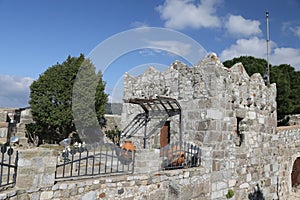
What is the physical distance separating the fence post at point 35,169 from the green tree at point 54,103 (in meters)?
10.6

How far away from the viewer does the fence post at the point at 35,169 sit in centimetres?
309

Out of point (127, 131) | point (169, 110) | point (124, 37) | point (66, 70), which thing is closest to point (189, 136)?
point (169, 110)

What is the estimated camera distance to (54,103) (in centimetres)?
1396

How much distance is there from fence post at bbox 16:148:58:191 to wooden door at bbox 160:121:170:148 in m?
3.67

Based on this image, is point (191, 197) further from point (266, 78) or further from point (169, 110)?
point (266, 78)

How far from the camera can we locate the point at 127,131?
25.2 ft

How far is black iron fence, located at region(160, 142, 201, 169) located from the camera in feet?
16.2

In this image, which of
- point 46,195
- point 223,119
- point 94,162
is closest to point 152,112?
point 223,119

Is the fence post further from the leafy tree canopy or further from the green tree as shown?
the leafy tree canopy

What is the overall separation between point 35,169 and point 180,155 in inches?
116

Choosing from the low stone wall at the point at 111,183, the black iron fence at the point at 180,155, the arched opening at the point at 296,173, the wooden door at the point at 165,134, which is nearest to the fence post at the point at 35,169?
the low stone wall at the point at 111,183

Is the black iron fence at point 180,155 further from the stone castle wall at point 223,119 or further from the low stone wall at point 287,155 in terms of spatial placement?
the low stone wall at point 287,155

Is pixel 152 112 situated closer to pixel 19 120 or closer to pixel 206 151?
pixel 206 151

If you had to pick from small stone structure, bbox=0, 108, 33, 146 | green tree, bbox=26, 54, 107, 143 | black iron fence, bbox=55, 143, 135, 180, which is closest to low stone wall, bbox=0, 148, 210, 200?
black iron fence, bbox=55, 143, 135, 180
